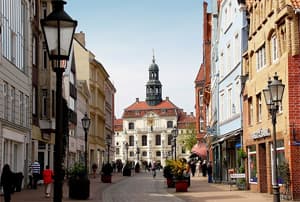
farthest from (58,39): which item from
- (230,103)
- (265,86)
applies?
(230,103)

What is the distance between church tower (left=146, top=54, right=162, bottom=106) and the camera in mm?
166000

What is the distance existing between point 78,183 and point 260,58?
11328 millimetres

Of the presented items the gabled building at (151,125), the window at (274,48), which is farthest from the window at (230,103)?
the gabled building at (151,125)

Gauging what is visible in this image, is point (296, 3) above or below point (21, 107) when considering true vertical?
above

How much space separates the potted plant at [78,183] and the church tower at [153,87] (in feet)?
452

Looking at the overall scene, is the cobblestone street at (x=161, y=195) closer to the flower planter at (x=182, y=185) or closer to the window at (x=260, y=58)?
the flower planter at (x=182, y=185)

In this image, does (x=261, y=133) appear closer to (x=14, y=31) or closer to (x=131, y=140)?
(x=14, y=31)

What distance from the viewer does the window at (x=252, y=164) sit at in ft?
108

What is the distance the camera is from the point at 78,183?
2766cm

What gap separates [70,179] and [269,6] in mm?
12197

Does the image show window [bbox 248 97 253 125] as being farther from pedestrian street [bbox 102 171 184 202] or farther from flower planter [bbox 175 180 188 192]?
pedestrian street [bbox 102 171 184 202]

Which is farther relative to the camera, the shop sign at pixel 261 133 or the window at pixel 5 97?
the window at pixel 5 97

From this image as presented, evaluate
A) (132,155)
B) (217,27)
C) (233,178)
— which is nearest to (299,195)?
(233,178)

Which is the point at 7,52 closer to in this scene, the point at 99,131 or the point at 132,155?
the point at 99,131
